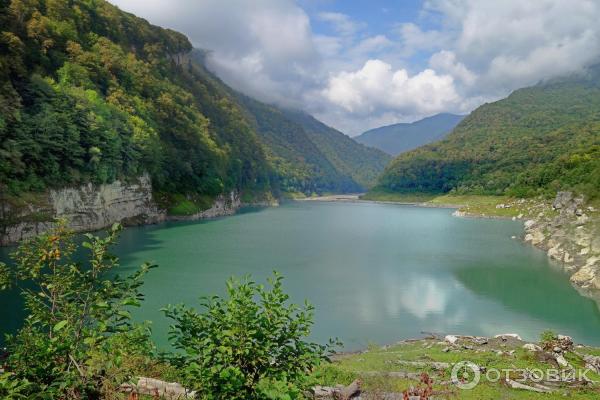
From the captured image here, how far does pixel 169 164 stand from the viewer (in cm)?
8144

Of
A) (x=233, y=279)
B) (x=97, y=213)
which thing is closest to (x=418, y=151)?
(x=97, y=213)

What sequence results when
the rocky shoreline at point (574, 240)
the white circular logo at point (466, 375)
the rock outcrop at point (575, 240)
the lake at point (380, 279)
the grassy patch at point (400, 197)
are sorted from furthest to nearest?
the grassy patch at point (400, 197) → the rock outcrop at point (575, 240) → the rocky shoreline at point (574, 240) → the lake at point (380, 279) → the white circular logo at point (466, 375)

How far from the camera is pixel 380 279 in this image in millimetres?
34688

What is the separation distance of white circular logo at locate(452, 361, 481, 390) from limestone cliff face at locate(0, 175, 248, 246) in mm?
29231

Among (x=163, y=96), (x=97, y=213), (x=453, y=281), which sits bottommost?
(x=453, y=281)

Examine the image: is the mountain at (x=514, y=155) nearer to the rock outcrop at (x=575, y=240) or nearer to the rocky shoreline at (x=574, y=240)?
the rocky shoreline at (x=574, y=240)

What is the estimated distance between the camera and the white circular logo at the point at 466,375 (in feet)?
39.5

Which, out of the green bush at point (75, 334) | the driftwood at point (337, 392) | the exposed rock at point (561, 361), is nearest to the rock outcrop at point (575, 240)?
the exposed rock at point (561, 361)

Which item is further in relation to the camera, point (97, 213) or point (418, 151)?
point (418, 151)

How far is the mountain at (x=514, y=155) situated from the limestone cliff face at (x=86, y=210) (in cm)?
6306

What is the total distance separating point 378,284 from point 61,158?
1536 inches

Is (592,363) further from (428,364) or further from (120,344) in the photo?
(120,344)

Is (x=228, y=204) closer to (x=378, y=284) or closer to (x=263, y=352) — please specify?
(x=378, y=284)

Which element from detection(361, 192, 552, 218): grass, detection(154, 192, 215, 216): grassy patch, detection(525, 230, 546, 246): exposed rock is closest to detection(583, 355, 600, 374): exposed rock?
detection(525, 230, 546, 246): exposed rock
